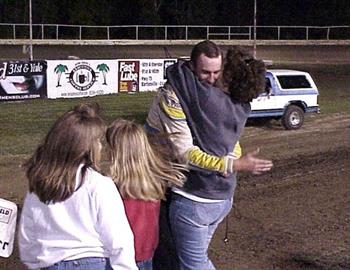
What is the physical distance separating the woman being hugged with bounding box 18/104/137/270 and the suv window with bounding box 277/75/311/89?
16.4 m

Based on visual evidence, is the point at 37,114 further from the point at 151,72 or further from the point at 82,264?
the point at 82,264

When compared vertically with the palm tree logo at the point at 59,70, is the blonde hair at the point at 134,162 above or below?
above

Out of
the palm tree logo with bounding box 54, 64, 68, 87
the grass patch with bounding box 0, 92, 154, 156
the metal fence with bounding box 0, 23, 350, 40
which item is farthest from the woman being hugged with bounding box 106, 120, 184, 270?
the metal fence with bounding box 0, 23, 350, 40

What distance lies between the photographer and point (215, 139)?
4922 millimetres

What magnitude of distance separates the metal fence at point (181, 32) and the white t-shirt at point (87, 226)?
2340 inches

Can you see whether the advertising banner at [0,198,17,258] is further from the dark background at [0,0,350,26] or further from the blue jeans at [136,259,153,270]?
the dark background at [0,0,350,26]

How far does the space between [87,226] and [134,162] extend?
0.51 metres

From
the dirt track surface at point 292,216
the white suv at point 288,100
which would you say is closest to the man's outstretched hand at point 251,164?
the dirt track surface at point 292,216

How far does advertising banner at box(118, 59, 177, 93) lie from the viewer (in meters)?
28.7

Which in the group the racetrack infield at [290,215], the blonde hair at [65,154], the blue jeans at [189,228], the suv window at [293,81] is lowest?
the racetrack infield at [290,215]

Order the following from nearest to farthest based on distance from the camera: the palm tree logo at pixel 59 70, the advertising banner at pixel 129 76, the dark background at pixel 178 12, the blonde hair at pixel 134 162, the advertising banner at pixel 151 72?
the blonde hair at pixel 134 162 → the palm tree logo at pixel 59 70 → the advertising banner at pixel 129 76 → the advertising banner at pixel 151 72 → the dark background at pixel 178 12

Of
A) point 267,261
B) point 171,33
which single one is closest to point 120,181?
point 267,261

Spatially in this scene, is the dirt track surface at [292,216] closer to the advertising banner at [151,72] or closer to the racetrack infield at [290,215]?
the racetrack infield at [290,215]

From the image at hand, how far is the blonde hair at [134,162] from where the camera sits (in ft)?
14.7
